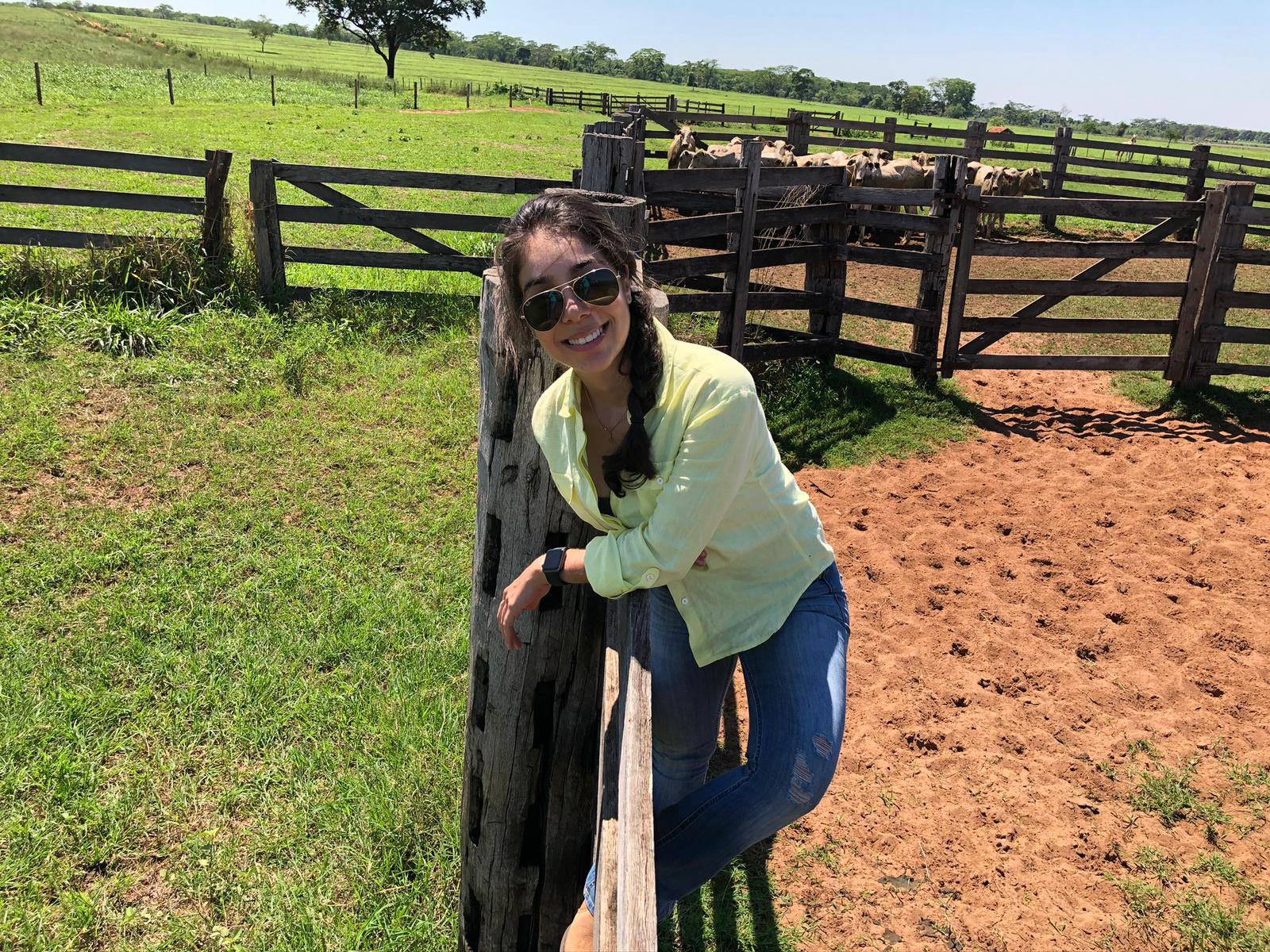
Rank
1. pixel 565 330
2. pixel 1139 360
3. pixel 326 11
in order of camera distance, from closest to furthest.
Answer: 1. pixel 565 330
2. pixel 1139 360
3. pixel 326 11

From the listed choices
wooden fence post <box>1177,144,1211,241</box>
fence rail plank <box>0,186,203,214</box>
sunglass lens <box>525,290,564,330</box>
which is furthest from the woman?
wooden fence post <box>1177,144,1211,241</box>

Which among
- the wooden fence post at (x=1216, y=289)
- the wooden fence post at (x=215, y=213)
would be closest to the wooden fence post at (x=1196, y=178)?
the wooden fence post at (x=1216, y=289)

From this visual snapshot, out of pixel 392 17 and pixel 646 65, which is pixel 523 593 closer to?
pixel 392 17

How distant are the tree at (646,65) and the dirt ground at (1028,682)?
168m

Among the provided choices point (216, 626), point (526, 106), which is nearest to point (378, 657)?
point (216, 626)

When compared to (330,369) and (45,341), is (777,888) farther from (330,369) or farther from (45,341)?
(45,341)

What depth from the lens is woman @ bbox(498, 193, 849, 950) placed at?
1782 millimetres

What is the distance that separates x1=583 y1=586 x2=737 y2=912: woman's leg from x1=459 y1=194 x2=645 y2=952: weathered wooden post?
0.16 metres

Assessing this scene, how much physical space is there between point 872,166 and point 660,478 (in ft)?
54.0

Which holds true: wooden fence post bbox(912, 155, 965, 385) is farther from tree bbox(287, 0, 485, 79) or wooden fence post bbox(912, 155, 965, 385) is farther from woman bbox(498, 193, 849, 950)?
tree bbox(287, 0, 485, 79)

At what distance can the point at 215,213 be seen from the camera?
7.98 meters

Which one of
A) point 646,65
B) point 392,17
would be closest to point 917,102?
point 646,65

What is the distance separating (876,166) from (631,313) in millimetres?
16351

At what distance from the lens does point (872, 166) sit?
16.6 metres
